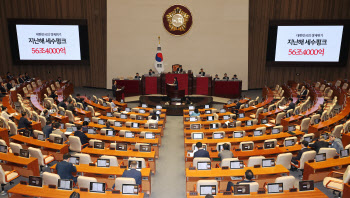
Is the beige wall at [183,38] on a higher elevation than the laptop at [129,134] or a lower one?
higher

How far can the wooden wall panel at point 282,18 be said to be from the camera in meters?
22.7

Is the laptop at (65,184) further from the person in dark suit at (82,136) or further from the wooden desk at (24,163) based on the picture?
the person in dark suit at (82,136)

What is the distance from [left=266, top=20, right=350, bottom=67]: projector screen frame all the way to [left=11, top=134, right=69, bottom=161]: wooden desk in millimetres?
17876

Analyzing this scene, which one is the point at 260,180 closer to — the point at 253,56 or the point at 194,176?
the point at 194,176

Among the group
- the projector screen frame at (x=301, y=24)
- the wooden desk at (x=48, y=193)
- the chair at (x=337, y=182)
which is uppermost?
the projector screen frame at (x=301, y=24)

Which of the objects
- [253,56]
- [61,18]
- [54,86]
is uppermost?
[61,18]

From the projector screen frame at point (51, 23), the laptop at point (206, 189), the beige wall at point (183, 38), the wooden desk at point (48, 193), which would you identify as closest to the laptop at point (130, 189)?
the wooden desk at point (48, 193)

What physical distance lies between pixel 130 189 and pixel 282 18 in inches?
799

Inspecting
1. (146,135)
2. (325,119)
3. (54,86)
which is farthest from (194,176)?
(54,86)

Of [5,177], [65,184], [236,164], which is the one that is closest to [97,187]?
[65,184]

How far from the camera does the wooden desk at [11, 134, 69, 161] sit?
9922mm

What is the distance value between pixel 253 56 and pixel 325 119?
11644 mm

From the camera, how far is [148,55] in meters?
23.0

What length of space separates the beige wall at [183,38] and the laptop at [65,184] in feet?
55.0
